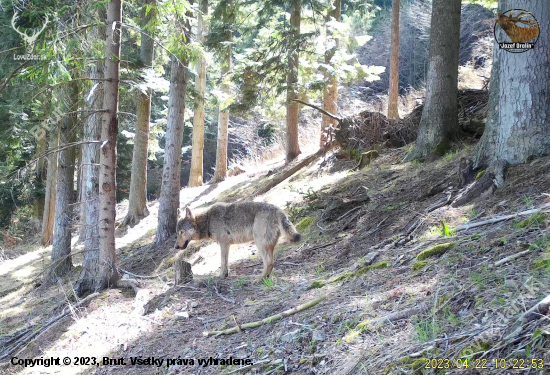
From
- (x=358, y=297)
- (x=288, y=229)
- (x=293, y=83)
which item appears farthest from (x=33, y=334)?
(x=293, y=83)

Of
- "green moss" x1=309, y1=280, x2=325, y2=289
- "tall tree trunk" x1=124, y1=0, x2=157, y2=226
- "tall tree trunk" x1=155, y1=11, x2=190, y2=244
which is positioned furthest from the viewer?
"tall tree trunk" x1=124, y1=0, x2=157, y2=226

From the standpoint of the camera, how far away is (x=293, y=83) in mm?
16906

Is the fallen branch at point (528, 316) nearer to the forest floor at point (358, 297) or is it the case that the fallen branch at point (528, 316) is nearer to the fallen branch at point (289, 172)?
the forest floor at point (358, 297)

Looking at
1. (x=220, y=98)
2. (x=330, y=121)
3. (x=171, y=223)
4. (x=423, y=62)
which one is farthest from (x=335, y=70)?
(x=423, y=62)

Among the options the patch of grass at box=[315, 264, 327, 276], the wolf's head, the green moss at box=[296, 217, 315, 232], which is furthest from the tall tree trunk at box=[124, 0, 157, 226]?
the patch of grass at box=[315, 264, 327, 276]

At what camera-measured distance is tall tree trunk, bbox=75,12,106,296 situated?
9.92 m

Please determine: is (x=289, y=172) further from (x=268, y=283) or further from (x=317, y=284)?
(x=317, y=284)

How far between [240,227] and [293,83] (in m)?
8.98

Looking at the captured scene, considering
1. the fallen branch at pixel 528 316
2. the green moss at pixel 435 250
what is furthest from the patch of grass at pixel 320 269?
the fallen branch at pixel 528 316

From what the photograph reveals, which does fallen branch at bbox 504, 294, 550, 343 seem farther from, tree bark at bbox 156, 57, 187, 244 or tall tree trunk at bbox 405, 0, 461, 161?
tree bark at bbox 156, 57, 187, 244

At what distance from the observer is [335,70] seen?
679 inches

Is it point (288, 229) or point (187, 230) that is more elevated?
point (288, 229)

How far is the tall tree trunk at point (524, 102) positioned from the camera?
25.1ft

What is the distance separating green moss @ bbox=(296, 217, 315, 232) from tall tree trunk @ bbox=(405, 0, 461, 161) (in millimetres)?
3075
